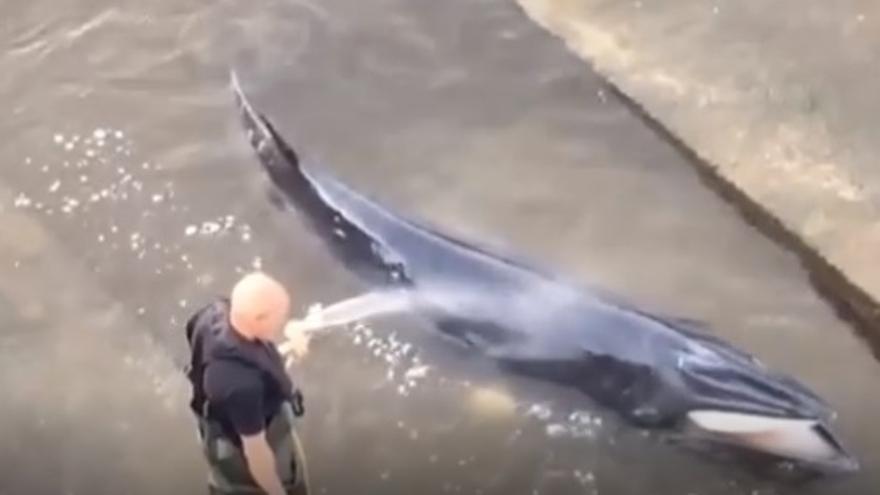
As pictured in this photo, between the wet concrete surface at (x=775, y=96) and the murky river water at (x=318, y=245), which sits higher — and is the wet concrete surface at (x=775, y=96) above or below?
above

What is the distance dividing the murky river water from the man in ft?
2.41

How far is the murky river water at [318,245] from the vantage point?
5.29 metres

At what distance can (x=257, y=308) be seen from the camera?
421 centimetres

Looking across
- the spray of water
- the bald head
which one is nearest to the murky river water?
the spray of water

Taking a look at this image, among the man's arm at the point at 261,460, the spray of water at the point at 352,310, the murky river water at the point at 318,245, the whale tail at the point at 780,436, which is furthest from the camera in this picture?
the spray of water at the point at 352,310

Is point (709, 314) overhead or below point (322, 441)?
overhead

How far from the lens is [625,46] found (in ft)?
21.5

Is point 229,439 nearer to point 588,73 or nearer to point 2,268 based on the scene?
point 2,268

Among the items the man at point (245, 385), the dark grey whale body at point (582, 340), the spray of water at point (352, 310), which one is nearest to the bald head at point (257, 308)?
the man at point (245, 385)

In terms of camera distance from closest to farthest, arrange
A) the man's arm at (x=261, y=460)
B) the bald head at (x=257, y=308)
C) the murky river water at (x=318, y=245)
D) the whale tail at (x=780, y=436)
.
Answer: the bald head at (x=257, y=308) → the man's arm at (x=261, y=460) → the whale tail at (x=780, y=436) → the murky river water at (x=318, y=245)

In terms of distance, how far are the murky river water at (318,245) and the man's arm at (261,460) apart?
0.72 meters

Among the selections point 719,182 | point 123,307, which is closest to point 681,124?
point 719,182

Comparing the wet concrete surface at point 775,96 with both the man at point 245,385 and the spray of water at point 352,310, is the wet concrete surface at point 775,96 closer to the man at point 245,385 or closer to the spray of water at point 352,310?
the spray of water at point 352,310

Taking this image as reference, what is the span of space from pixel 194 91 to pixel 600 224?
1.77 meters
